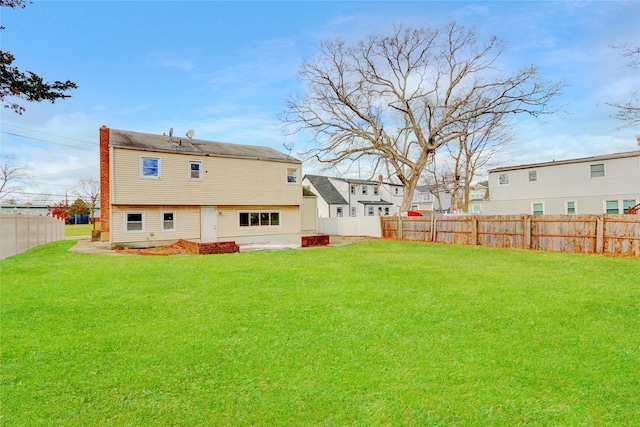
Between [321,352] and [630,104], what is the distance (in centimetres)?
1758

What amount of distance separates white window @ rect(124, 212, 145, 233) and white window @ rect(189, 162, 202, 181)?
11.5 feet

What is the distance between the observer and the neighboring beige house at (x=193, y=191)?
18812mm

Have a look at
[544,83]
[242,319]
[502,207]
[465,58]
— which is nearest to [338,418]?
[242,319]

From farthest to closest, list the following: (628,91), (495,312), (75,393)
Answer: (628,91) < (495,312) < (75,393)

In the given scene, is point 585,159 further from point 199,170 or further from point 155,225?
point 155,225

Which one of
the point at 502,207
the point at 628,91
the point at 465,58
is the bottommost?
the point at 502,207

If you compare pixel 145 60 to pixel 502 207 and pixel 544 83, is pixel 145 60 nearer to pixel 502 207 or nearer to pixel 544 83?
pixel 544 83

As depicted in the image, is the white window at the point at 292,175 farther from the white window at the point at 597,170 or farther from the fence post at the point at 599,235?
the white window at the point at 597,170

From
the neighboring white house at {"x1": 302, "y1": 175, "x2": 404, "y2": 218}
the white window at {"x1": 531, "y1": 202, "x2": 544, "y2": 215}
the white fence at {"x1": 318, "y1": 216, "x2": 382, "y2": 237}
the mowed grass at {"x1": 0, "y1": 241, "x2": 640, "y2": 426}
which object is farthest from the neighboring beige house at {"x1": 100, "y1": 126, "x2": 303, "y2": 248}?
the white window at {"x1": 531, "y1": 202, "x2": 544, "y2": 215}

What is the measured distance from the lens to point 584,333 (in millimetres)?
5152

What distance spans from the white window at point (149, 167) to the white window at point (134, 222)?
7.12 ft

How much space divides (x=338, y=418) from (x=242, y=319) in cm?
303

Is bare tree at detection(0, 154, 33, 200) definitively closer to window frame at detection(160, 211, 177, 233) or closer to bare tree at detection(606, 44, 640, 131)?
window frame at detection(160, 211, 177, 233)

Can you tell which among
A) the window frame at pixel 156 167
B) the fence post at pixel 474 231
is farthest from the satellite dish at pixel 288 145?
the fence post at pixel 474 231
